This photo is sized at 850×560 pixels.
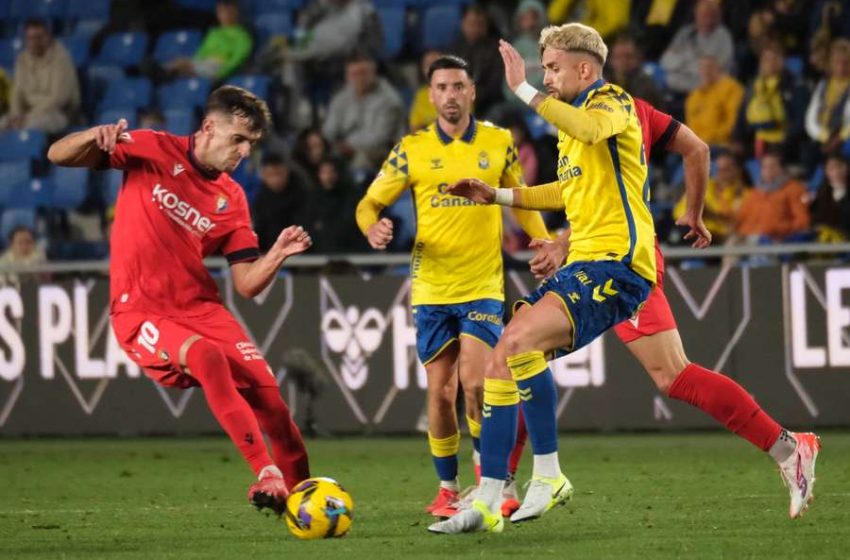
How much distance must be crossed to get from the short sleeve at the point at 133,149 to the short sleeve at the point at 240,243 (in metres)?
0.54

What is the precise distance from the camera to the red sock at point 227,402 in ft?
23.9

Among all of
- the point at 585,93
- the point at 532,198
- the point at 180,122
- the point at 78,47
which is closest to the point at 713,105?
the point at 180,122

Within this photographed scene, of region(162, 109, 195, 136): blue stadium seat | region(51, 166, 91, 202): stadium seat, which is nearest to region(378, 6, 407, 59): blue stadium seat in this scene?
region(162, 109, 195, 136): blue stadium seat

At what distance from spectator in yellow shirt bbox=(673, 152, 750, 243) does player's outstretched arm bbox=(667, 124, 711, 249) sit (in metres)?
5.77

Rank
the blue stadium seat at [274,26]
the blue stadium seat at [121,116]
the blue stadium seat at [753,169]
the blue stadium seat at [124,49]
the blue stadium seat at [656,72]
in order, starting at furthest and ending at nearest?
the blue stadium seat at [124,49] → the blue stadium seat at [274,26] → the blue stadium seat at [121,116] → the blue stadium seat at [656,72] → the blue stadium seat at [753,169]

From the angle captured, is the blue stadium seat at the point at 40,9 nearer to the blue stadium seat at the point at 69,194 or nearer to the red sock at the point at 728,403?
the blue stadium seat at the point at 69,194

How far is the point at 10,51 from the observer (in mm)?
18750

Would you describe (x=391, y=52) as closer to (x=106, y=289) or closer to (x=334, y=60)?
(x=334, y=60)

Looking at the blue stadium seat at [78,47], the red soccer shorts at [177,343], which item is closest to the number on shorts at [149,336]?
the red soccer shorts at [177,343]

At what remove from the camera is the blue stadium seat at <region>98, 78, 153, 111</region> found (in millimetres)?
17766

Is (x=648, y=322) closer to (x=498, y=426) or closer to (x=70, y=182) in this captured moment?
(x=498, y=426)

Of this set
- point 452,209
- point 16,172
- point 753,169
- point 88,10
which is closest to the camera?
point 452,209

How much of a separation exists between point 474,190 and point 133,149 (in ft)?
5.35

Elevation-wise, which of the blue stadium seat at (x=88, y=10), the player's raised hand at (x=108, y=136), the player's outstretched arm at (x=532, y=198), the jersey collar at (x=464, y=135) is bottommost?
the player's outstretched arm at (x=532, y=198)
